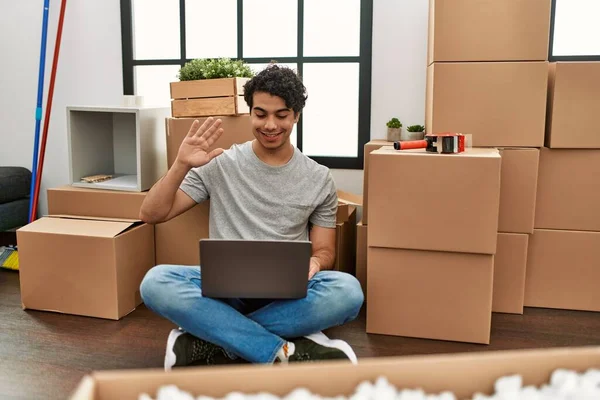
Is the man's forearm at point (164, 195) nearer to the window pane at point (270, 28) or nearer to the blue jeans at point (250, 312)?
the blue jeans at point (250, 312)

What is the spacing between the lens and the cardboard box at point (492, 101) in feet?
6.95

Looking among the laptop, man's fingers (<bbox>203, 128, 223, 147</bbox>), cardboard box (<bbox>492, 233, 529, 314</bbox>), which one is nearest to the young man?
man's fingers (<bbox>203, 128, 223, 147</bbox>)

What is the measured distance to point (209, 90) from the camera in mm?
2316

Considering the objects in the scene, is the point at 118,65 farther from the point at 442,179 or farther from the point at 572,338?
the point at 572,338

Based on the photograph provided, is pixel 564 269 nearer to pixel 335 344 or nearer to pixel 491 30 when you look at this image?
pixel 491 30

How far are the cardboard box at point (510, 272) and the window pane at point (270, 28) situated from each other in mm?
1269

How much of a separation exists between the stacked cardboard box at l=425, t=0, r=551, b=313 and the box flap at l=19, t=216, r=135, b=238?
1.23 m

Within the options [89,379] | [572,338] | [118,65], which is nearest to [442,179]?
[572,338]

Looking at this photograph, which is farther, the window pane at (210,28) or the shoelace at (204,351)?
the window pane at (210,28)

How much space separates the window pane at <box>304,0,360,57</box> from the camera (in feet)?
8.75

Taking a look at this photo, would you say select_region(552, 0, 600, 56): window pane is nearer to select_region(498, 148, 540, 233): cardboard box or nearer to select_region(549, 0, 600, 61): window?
select_region(549, 0, 600, 61): window

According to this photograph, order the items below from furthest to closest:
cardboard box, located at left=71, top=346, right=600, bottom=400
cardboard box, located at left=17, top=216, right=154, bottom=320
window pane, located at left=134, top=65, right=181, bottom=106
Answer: window pane, located at left=134, top=65, right=181, bottom=106 → cardboard box, located at left=17, top=216, right=154, bottom=320 → cardboard box, located at left=71, top=346, right=600, bottom=400

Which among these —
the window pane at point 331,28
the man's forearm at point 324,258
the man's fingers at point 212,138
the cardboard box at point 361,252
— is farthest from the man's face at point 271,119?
the window pane at point 331,28

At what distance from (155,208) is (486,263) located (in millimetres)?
1074
